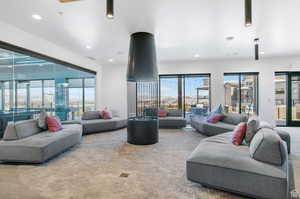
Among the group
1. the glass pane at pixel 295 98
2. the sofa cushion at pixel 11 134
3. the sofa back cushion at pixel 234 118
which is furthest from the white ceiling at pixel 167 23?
the sofa cushion at pixel 11 134

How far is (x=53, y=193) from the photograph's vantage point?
2133 millimetres

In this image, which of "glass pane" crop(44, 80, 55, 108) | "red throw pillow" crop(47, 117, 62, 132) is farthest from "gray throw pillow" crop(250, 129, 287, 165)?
"glass pane" crop(44, 80, 55, 108)

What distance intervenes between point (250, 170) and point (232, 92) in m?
6.08

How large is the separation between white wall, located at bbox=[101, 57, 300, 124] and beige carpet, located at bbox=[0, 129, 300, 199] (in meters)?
3.86

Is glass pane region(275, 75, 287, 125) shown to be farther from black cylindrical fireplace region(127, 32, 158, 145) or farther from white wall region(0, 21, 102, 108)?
white wall region(0, 21, 102, 108)

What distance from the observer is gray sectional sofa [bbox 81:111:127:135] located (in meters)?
5.54

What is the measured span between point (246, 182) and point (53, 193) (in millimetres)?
2428

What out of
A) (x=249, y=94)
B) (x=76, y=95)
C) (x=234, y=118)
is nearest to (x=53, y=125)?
(x=76, y=95)

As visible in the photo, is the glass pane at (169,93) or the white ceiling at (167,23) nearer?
the white ceiling at (167,23)

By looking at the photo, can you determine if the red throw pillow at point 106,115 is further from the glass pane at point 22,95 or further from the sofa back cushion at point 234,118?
the sofa back cushion at point 234,118

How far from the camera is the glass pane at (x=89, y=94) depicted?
752 centimetres

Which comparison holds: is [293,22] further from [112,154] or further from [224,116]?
[112,154]

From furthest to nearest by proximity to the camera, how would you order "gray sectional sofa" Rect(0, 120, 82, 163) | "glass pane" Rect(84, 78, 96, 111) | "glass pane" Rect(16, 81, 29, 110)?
1. "glass pane" Rect(84, 78, 96, 111)
2. "glass pane" Rect(16, 81, 29, 110)
3. "gray sectional sofa" Rect(0, 120, 82, 163)

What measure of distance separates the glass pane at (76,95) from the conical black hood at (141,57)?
3610 mm
